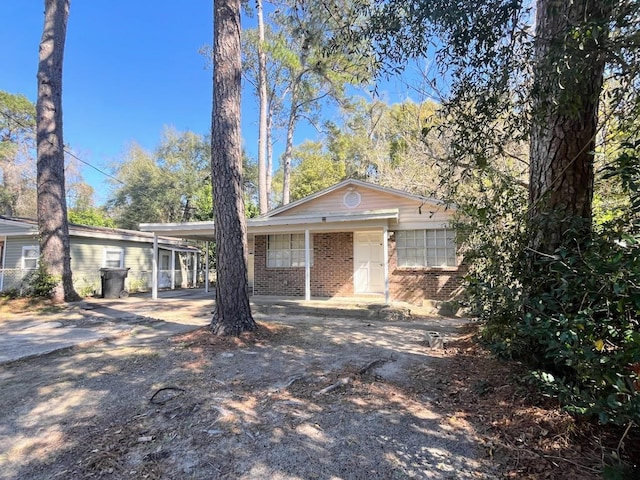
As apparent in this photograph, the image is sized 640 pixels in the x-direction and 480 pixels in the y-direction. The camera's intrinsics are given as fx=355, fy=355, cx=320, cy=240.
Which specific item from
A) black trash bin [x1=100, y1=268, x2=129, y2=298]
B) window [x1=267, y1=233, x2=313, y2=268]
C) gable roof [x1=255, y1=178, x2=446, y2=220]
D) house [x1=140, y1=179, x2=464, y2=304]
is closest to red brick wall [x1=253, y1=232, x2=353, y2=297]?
house [x1=140, y1=179, x2=464, y2=304]

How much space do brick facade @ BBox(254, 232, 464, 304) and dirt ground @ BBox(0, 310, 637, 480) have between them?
595 centimetres

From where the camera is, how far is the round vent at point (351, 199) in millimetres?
12297

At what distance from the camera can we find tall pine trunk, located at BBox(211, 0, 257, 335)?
5949 millimetres

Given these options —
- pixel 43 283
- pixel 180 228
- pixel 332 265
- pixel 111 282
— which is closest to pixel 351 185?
pixel 332 265

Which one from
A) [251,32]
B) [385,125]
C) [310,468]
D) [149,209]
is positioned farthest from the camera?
[149,209]

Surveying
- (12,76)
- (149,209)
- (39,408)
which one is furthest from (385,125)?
(12,76)

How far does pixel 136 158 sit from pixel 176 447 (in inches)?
1207

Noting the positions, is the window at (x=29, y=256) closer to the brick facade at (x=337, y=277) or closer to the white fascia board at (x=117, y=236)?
the white fascia board at (x=117, y=236)

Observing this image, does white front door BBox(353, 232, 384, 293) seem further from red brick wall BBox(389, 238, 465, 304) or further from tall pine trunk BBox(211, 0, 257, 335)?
tall pine trunk BBox(211, 0, 257, 335)

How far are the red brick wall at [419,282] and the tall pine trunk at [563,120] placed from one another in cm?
766

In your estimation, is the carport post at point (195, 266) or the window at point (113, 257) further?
the carport post at point (195, 266)

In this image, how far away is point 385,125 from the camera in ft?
73.9

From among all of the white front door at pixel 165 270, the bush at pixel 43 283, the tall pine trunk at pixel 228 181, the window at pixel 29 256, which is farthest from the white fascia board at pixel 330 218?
the window at pixel 29 256

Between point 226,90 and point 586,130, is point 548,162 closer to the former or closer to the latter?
point 586,130
